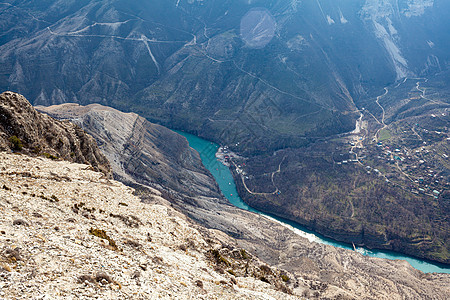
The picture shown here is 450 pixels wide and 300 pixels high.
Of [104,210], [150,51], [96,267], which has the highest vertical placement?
[150,51]

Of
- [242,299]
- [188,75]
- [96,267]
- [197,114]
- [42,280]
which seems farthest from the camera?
[188,75]

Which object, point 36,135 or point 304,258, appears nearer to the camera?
point 36,135

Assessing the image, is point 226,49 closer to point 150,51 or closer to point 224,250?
point 150,51

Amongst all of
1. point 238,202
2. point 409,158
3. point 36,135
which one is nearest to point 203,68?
point 238,202

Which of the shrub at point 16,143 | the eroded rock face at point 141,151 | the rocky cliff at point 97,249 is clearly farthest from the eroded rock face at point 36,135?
the eroded rock face at point 141,151

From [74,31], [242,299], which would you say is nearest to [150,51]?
[74,31]

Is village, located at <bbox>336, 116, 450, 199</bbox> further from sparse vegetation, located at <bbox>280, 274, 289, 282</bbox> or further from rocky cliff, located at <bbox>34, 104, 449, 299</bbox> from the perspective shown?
sparse vegetation, located at <bbox>280, 274, 289, 282</bbox>

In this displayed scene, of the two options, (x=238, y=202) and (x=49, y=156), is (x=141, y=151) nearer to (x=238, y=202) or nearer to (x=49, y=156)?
(x=238, y=202)

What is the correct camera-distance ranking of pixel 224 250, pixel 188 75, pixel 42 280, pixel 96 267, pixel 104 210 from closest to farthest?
pixel 42 280
pixel 96 267
pixel 104 210
pixel 224 250
pixel 188 75

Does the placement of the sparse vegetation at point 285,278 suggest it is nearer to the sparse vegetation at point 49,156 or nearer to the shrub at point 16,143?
the sparse vegetation at point 49,156
